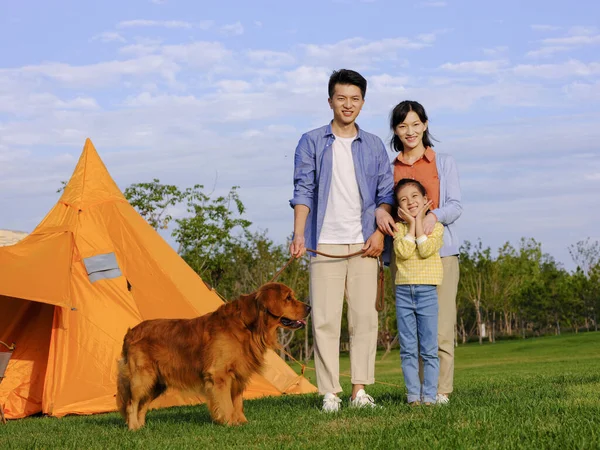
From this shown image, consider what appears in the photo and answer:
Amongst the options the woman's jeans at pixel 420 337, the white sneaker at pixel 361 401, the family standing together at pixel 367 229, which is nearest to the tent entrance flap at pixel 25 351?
the family standing together at pixel 367 229

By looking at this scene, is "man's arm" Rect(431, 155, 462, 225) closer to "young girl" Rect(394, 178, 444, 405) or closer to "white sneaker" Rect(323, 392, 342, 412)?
"young girl" Rect(394, 178, 444, 405)

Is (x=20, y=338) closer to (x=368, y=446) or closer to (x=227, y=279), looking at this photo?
(x=368, y=446)

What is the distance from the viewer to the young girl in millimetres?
5969

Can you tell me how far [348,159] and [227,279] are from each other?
24012 millimetres

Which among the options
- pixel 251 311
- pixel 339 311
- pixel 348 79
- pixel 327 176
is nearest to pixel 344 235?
pixel 327 176

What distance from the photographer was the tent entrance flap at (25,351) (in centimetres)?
939

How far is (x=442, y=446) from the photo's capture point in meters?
4.25

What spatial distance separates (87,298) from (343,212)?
163 inches

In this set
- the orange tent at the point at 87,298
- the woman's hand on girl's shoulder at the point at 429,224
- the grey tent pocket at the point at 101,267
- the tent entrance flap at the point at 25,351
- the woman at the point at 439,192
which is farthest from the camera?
the tent entrance flap at the point at 25,351

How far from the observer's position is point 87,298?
9.15 metres

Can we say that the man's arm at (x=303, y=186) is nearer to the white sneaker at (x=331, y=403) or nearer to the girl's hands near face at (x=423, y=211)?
the girl's hands near face at (x=423, y=211)

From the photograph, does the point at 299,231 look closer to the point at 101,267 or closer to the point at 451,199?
the point at 451,199

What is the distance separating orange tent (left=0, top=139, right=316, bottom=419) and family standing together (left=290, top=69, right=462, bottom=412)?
296cm

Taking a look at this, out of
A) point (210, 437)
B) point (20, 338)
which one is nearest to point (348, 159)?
point (210, 437)
